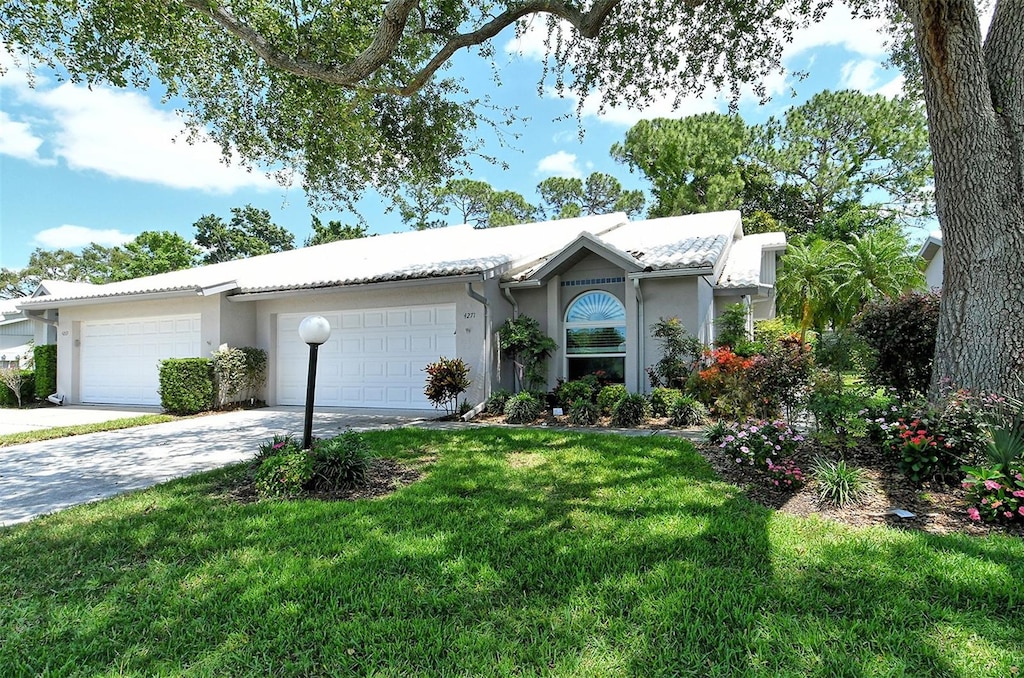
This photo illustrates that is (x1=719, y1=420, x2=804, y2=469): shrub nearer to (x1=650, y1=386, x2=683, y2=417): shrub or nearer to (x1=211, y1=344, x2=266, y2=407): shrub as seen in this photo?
(x1=650, y1=386, x2=683, y2=417): shrub

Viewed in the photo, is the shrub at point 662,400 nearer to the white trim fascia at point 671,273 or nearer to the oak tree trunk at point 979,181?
the white trim fascia at point 671,273

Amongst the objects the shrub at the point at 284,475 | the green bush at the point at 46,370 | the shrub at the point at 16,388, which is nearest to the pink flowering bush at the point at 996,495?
the shrub at the point at 284,475

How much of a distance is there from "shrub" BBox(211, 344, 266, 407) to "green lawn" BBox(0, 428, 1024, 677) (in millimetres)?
7975

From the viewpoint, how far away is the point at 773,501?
4.77 metres

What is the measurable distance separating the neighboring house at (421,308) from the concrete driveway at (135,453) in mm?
1568

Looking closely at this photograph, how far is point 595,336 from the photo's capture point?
37.0 ft

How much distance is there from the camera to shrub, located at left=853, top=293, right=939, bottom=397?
6.92 meters

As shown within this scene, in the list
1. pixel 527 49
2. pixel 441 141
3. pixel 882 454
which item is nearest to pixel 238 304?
pixel 441 141

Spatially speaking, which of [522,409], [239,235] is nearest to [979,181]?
[522,409]

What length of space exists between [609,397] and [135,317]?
13431 millimetres

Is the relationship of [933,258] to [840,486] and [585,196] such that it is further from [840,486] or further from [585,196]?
[840,486]

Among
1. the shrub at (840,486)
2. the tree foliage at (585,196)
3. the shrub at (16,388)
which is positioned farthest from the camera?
the tree foliage at (585,196)

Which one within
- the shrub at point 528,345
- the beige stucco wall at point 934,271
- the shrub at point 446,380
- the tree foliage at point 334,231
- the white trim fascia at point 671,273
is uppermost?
the tree foliage at point 334,231

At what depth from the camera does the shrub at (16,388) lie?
14.7 metres
